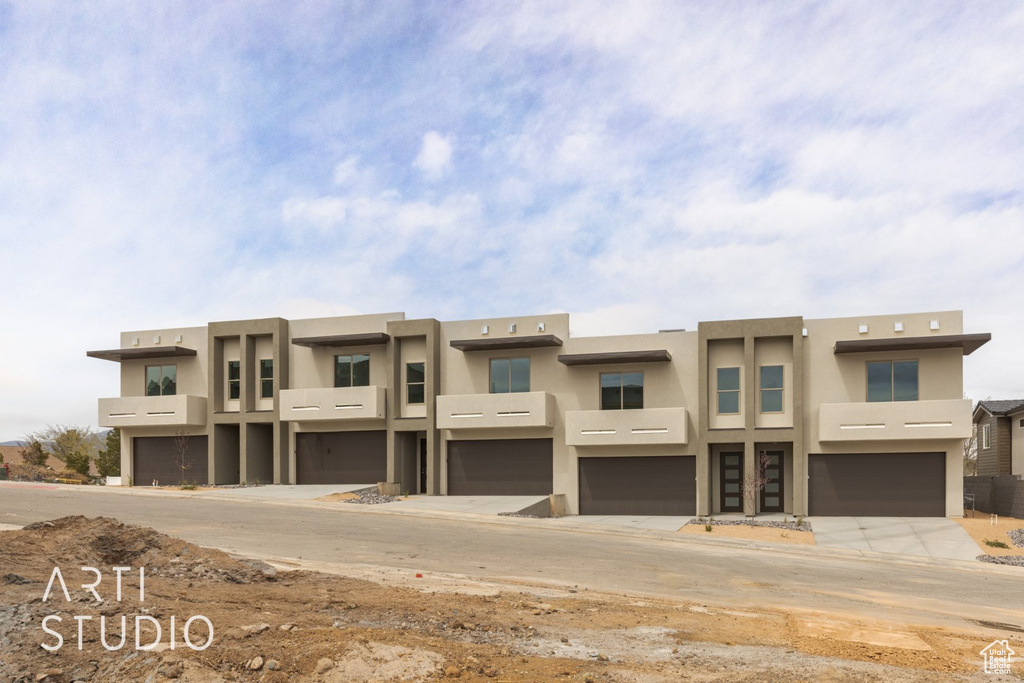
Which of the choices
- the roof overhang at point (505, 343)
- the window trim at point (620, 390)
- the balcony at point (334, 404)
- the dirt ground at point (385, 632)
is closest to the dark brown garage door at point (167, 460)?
the balcony at point (334, 404)

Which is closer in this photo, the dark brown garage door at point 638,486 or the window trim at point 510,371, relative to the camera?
the dark brown garage door at point 638,486

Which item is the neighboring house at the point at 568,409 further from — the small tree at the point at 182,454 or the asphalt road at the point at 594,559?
the asphalt road at the point at 594,559

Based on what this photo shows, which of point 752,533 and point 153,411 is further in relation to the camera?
point 153,411

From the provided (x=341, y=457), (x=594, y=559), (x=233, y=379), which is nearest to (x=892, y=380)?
(x=594, y=559)

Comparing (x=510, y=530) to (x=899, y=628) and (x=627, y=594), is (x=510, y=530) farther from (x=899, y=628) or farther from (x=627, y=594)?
(x=899, y=628)

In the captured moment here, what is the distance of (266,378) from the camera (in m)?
35.2

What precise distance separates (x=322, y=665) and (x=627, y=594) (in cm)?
667

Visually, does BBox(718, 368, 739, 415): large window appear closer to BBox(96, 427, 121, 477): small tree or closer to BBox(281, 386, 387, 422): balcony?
BBox(281, 386, 387, 422): balcony

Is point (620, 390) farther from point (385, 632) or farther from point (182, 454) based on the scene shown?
point (385, 632)

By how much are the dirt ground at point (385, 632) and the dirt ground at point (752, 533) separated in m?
10.6

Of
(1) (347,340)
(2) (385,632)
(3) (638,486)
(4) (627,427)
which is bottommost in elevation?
(3) (638,486)

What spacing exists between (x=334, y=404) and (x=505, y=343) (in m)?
7.65

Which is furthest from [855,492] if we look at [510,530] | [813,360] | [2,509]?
[2,509]

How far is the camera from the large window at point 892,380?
93.0 ft
